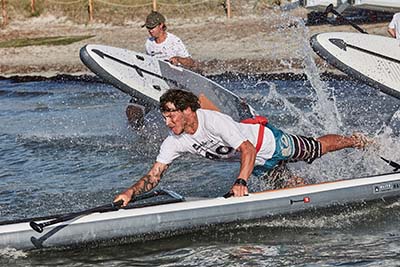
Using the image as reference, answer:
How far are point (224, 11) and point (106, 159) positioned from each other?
46.8ft

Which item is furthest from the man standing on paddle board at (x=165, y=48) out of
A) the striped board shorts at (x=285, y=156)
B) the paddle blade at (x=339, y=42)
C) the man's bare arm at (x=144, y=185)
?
the man's bare arm at (x=144, y=185)

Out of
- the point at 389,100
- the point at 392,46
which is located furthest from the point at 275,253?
the point at 389,100

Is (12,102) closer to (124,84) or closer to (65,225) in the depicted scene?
(124,84)

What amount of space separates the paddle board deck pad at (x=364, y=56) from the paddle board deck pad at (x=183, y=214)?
2.81 metres

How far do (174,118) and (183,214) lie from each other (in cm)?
97

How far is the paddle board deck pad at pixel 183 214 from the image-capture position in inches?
325

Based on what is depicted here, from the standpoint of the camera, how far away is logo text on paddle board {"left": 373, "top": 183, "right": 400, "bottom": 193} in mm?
9141

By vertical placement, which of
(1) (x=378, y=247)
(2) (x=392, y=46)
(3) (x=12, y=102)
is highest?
(2) (x=392, y=46)

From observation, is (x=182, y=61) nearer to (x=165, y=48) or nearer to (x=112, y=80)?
(x=165, y=48)

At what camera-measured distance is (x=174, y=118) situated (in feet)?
26.3

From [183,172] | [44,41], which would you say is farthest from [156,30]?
[44,41]

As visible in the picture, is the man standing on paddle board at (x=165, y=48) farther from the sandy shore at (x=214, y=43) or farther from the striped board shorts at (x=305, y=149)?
the sandy shore at (x=214, y=43)

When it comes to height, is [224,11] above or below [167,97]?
below

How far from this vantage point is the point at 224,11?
26547 mm
